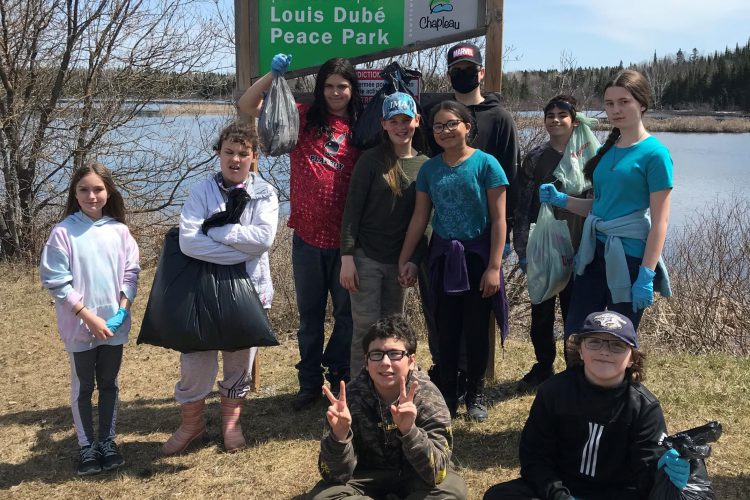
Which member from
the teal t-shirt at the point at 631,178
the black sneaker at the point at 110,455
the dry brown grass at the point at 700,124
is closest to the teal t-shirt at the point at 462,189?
the teal t-shirt at the point at 631,178

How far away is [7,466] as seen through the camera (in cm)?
395

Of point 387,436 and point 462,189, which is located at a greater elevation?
point 462,189

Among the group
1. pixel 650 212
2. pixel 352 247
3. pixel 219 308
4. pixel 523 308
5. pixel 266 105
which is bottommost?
pixel 523 308

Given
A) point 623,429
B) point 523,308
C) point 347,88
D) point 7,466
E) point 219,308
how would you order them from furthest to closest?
point 523,308
point 347,88
point 7,466
point 219,308
point 623,429

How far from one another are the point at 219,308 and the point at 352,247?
0.86 metres

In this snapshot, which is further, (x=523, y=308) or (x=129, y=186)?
(x=129, y=186)

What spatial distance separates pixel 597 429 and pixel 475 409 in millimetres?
1473

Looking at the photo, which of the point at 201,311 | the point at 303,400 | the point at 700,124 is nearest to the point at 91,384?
the point at 201,311

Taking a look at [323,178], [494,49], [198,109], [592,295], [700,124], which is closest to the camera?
[592,295]

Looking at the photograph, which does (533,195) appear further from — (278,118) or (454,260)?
(278,118)

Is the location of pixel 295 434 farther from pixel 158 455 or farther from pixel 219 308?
pixel 219 308

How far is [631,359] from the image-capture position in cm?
296

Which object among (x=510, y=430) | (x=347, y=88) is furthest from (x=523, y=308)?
(x=347, y=88)

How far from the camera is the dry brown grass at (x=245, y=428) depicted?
368cm
